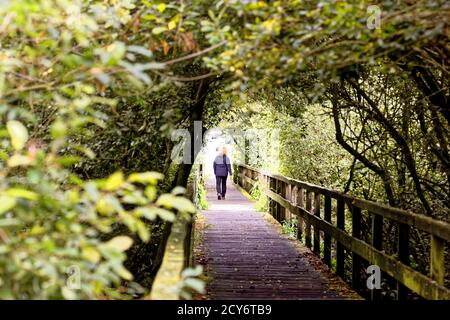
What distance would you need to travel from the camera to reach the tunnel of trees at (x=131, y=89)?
279 centimetres

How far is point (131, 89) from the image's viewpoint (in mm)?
4754

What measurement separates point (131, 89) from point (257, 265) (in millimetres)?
4518

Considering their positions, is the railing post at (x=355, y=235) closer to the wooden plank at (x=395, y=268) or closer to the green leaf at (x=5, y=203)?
the wooden plank at (x=395, y=268)

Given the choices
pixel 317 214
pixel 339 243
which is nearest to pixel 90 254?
pixel 339 243

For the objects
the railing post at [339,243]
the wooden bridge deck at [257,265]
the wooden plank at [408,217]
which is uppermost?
the wooden plank at [408,217]

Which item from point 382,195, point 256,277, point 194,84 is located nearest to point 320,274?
point 256,277

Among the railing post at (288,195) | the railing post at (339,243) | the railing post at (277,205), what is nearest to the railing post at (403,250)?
the railing post at (339,243)

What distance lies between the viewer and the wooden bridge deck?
22.7 ft

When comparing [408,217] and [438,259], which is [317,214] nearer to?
[408,217]

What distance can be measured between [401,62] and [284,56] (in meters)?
2.55

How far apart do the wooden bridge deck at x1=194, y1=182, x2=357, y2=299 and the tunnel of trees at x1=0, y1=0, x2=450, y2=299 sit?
3.55ft

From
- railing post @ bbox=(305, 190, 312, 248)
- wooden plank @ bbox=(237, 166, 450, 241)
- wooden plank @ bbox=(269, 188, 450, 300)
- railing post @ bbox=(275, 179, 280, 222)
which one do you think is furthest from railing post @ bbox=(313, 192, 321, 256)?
railing post @ bbox=(275, 179, 280, 222)

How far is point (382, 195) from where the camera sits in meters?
9.79

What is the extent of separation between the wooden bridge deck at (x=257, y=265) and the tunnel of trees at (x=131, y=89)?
108 centimetres
